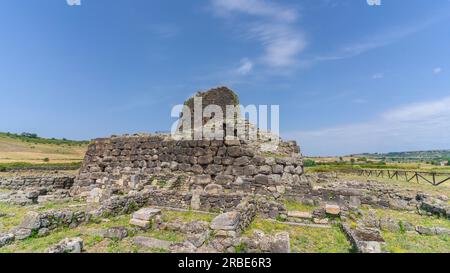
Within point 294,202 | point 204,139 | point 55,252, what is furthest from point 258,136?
point 55,252

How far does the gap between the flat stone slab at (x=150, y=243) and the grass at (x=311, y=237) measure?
2327 millimetres

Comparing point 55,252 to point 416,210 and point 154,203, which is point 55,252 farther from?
point 416,210

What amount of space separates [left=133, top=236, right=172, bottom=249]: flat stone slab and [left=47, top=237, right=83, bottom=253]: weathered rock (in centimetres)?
128

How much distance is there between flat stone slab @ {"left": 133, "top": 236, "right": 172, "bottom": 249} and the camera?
6.07 meters

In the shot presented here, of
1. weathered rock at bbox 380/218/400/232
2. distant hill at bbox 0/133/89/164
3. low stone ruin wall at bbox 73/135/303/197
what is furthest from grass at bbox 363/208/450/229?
distant hill at bbox 0/133/89/164

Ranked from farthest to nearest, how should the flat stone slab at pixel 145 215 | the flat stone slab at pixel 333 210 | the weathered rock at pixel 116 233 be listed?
the flat stone slab at pixel 333 210, the flat stone slab at pixel 145 215, the weathered rock at pixel 116 233

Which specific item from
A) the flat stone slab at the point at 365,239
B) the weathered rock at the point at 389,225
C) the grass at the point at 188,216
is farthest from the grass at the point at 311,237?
the grass at the point at 188,216

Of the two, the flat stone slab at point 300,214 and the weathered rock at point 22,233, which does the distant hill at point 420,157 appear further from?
the weathered rock at point 22,233

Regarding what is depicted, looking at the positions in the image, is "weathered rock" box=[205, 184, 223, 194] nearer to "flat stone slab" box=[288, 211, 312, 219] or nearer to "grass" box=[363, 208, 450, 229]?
"flat stone slab" box=[288, 211, 312, 219]

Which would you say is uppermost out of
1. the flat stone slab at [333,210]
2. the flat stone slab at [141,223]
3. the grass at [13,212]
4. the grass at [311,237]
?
the flat stone slab at [333,210]

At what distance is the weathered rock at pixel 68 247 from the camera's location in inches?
202

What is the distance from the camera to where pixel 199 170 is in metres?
12.4

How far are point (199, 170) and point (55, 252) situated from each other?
7.74m

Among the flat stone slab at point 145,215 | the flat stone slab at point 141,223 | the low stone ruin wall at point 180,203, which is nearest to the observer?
the flat stone slab at point 141,223
